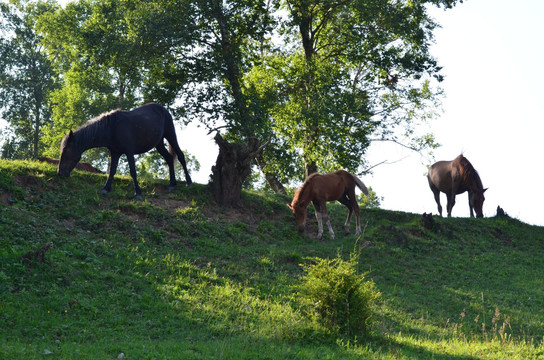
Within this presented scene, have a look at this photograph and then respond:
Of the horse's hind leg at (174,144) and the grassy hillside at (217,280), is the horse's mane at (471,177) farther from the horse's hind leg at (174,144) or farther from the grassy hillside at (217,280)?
the horse's hind leg at (174,144)

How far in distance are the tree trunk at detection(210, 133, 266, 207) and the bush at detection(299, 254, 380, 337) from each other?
959 centimetres

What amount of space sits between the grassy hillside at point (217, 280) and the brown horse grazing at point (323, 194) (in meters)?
0.65

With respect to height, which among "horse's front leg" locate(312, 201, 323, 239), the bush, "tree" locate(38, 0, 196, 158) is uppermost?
"tree" locate(38, 0, 196, 158)

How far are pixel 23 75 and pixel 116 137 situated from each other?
30570mm

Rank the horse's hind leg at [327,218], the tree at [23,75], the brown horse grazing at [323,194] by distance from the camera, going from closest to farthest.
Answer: the brown horse grazing at [323,194] → the horse's hind leg at [327,218] → the tree at [23,75]

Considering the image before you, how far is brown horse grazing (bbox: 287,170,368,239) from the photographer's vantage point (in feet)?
64.9

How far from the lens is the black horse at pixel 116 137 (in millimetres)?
18094

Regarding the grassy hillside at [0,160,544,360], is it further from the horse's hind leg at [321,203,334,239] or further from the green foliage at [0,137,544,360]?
the horse's hind leg at [321,203,334,239]

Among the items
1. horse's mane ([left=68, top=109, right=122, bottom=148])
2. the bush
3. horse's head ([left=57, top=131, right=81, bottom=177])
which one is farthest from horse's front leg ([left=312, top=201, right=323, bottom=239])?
horse's head ([left=57, top=131, right=81, bottom=177])

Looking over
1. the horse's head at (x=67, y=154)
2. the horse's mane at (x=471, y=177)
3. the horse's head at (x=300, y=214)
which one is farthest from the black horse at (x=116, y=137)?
the horse's mane at (x=471, y=177)

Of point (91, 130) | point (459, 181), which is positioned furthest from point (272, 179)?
point (91, 130)

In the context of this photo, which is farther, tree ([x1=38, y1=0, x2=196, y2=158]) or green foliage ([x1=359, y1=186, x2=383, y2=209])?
green foliage ([x1=359, y1=186, x2=383, y2=209])

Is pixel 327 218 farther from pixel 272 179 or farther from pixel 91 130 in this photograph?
pixel 272 179

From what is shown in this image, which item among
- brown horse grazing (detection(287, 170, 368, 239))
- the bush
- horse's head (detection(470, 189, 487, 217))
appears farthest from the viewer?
horse's head (detection(470, 189, 487, 217))
